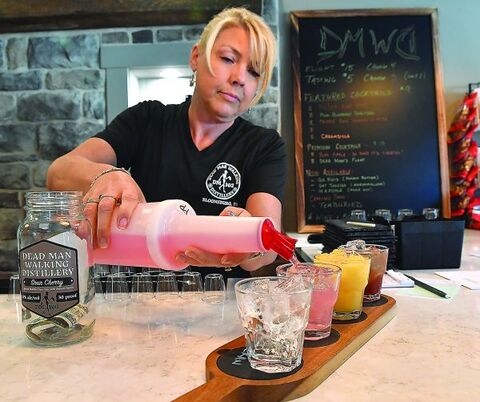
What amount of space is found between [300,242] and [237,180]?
76cm

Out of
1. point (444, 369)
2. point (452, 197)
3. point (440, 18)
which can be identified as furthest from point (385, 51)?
point (444, 369)

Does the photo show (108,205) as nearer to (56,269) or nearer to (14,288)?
(56,269)

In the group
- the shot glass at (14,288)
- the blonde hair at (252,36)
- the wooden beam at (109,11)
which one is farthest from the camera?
the wooden beam at (109,11)

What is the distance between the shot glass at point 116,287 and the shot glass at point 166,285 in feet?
0.24

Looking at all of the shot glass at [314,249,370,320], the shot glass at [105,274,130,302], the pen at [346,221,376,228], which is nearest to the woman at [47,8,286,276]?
the pen at [346,221,376,228]

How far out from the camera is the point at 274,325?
706 millimetres

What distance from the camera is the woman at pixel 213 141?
1.46 metres

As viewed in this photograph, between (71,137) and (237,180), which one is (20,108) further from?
(237,180)

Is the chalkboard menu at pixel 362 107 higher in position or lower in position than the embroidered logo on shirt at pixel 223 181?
higher

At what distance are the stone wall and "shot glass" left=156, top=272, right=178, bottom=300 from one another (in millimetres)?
1605

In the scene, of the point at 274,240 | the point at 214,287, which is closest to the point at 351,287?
the point at 274,240

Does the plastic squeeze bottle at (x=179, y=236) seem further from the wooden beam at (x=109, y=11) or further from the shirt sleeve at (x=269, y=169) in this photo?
the wooden beam at (x=109, y=11)

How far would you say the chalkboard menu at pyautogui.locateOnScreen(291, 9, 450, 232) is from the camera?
2.64 meters

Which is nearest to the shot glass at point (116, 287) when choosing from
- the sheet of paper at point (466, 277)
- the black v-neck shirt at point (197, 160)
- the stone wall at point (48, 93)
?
the black v-neck shirt at point (197, 160)
